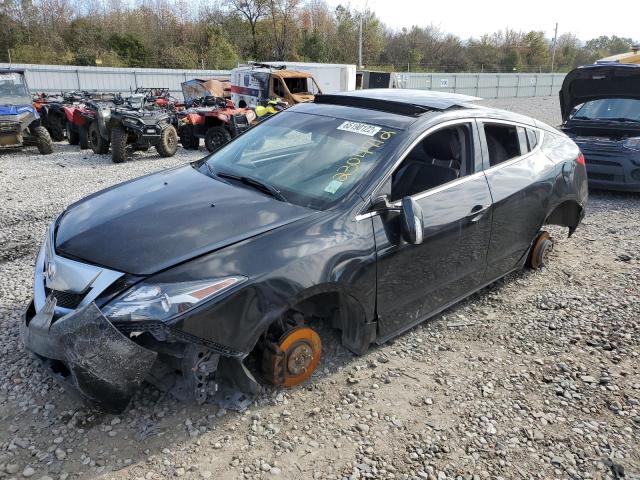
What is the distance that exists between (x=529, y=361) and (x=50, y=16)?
48.0m

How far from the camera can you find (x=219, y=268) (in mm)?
2488

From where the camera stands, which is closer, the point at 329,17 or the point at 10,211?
the point at 10,211

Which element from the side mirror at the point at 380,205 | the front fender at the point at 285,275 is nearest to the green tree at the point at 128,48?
the side mirror at the point at 380,205

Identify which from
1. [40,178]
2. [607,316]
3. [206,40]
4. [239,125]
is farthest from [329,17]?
[607,316]

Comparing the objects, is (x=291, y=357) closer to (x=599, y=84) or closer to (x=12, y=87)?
(x=599, y=84)

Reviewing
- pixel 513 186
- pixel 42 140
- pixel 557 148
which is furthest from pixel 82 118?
pixel 513 186

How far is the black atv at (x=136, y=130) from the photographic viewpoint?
10.7 meters

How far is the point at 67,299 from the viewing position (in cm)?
252

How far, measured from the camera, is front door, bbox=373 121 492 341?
3.13 m

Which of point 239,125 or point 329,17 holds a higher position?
point 329,17

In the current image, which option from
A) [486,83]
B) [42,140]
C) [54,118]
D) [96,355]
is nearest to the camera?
[96,355]

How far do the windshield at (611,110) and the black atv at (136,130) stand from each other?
817 centimetres

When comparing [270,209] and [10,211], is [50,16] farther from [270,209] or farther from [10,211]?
[270,209]

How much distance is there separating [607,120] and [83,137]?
11.2 m
